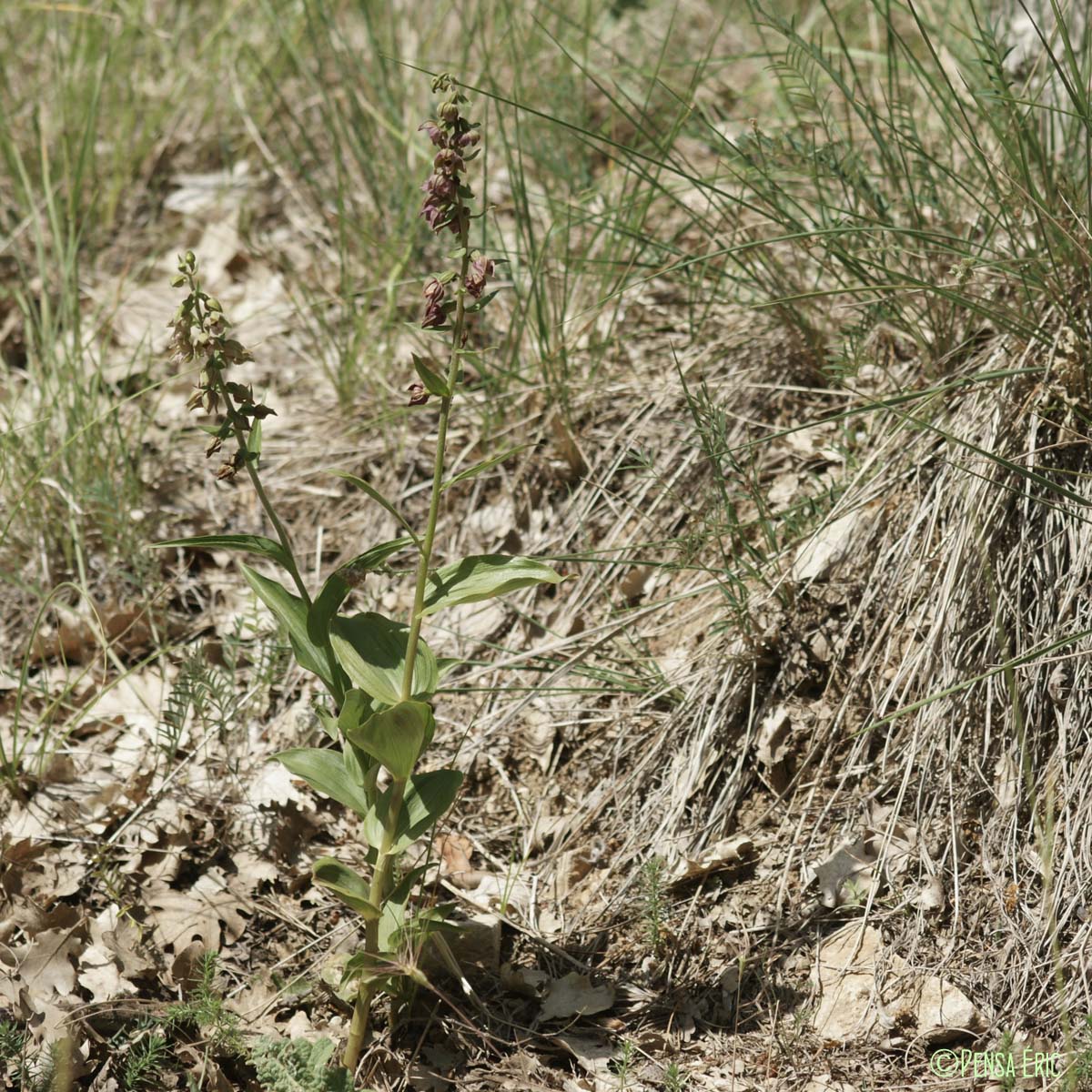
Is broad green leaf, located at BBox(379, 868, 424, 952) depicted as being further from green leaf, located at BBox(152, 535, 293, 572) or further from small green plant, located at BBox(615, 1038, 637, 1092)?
green leaf, located at BBox(152, 535, 293, 572)

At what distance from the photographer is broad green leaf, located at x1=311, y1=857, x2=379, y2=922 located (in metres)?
1.84

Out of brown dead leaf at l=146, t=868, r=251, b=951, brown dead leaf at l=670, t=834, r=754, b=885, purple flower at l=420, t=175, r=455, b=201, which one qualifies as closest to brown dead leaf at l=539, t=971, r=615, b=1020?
brown dead leaf at l=670, t=834, r=754, b=885

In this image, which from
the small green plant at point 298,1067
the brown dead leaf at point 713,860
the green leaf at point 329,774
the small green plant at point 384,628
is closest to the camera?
the small green plant at point 384,628

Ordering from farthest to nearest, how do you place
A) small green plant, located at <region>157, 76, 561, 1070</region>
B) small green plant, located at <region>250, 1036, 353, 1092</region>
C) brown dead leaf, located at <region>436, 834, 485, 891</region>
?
1. brown dead leaf, located at <region>436, 834, 485, 891</region>
2. small green plant, located at <region>250, 1036, 353, 1092</region>
3. small green plant, located at <region>157, 76, 561, 1070</region>

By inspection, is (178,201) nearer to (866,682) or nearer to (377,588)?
(377,588)

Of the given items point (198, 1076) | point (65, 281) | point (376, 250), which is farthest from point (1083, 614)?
point (65, 281)

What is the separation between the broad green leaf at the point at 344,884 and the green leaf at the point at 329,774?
10 cm

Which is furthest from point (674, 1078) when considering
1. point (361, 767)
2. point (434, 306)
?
point (434, 306)

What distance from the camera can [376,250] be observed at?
3482 mm

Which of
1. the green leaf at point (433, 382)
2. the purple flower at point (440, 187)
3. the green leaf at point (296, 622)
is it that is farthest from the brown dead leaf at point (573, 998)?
the purple flower at point (440, 187)

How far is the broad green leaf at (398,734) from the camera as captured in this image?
5.45ft

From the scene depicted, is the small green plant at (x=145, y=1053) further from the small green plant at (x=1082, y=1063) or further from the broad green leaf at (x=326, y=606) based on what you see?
the small green plant at (x=1082, y=1063)

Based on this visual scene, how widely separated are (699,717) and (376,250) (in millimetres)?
1982

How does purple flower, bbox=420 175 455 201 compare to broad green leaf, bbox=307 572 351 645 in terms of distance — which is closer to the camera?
purple flower, bbox=420 175 455 201
